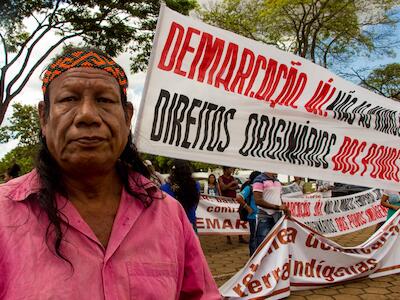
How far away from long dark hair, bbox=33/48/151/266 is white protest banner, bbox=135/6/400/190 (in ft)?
3.67

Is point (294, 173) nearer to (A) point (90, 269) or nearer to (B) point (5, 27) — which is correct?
(A) point (90, 269)

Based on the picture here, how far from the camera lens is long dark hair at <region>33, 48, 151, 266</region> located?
3.30 feet

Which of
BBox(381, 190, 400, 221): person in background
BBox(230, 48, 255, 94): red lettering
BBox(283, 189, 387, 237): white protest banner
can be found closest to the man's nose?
BBox(230, 48, 255, 94): red lettering

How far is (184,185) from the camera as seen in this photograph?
4410mm

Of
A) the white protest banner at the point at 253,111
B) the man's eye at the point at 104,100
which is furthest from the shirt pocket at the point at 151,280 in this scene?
the white protest banner at the point at 253,111

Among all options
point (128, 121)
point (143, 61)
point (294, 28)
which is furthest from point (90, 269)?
point (294, 28)

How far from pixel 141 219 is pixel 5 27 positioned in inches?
479

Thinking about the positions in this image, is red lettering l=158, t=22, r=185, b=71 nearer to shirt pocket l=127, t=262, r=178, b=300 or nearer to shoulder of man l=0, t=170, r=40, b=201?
shoulder of man l=0, t=170, r=40, b=201

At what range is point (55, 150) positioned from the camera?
1.09 meters

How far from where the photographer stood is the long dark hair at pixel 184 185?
14.4 ft

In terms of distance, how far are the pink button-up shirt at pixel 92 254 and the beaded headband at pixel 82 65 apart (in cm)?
30

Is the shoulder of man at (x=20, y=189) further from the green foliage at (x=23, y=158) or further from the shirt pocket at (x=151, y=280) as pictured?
the shirt pocket at (x=151, y=280)

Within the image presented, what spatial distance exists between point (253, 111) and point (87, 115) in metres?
2.23

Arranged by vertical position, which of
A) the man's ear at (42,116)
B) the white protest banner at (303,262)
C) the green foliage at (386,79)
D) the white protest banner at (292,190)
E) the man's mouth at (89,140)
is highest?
the green foliage at (386,79)
